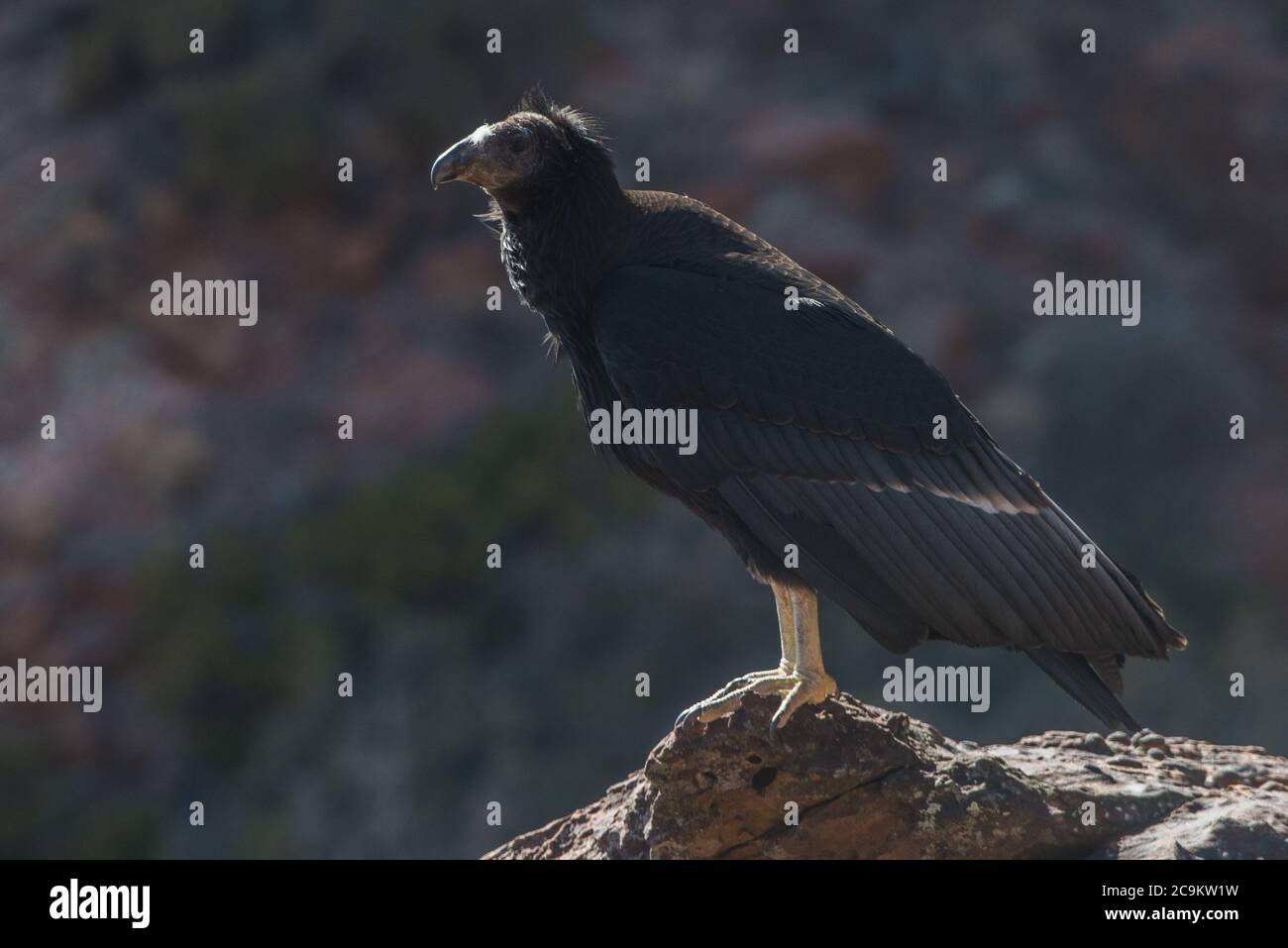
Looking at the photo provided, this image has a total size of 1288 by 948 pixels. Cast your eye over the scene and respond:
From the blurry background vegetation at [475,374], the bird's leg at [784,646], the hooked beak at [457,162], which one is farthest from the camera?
the blurry background vegetation at [475,374]

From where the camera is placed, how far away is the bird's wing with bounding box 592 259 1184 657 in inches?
257

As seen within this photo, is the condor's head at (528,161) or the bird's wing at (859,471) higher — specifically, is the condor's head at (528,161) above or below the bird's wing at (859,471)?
above

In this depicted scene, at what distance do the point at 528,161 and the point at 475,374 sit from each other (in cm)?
1214

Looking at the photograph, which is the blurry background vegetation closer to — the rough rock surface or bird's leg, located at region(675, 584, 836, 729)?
the rough rock surface

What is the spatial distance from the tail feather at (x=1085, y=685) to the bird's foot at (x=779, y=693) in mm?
930

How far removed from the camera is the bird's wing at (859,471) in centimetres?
654

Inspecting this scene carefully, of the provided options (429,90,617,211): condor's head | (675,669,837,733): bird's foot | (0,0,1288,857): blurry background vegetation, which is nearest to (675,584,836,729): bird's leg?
(675,669,837,733): bird's foot

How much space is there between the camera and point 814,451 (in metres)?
6.83

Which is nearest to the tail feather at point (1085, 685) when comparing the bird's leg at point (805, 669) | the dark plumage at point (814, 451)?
the dark plumage at point (814, 451)

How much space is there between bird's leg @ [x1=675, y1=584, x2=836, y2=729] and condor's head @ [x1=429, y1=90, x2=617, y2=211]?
2.24m

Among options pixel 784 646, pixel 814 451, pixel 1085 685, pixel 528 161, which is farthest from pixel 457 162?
pixel 1085 685

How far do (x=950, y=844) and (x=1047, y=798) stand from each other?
49 cm

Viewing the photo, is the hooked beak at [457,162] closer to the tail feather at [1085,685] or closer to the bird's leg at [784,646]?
the bird's leg at [784,646]
